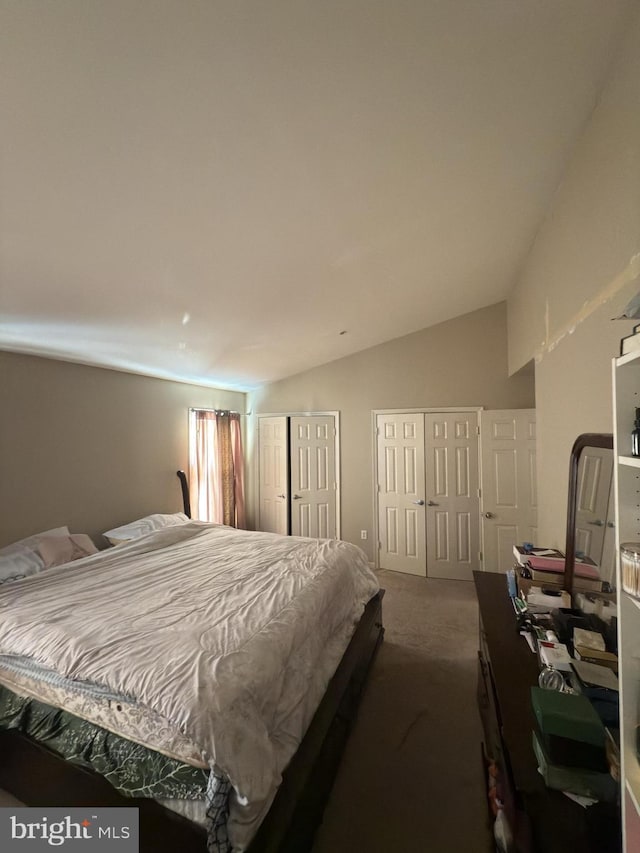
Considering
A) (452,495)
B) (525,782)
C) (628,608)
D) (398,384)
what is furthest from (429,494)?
(628,608)

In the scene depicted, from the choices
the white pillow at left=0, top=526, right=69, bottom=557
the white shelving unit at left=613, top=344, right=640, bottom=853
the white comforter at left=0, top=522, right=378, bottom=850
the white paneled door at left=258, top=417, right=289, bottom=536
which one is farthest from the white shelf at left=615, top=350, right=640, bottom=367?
the white paneled door at left=258, top=417, right=289, bottom=536

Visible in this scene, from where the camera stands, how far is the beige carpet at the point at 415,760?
152 centimetres

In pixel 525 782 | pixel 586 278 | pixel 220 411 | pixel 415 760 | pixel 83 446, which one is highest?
pixel 586 278

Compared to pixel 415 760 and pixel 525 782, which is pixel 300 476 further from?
pixel 525 782

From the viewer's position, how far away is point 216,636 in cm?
160

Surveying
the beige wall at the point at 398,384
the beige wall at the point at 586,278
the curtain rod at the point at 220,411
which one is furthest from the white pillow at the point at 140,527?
the beige wall at the point at 586,278

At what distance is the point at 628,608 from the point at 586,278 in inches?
64.6

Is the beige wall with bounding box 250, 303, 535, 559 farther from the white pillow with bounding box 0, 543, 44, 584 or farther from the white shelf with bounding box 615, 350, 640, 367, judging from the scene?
the white shelf with bounding box 615, 350, 640, 367

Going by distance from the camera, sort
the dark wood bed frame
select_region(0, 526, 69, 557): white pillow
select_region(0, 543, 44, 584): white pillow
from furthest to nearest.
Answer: select_region(0, 526, 69, 557): white pillow, select_region(0, 543, 44, 584): white pillow, the dark wood bed frame

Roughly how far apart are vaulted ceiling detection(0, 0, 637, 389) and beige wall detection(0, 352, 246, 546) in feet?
1.42

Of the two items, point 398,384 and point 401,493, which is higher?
point 398,384

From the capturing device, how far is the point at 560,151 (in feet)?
6.12

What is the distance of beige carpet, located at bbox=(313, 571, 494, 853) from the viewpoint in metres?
1.52

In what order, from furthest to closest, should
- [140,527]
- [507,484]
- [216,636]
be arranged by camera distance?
1. [507,484]
2. [140,527]
3. [216,636]
